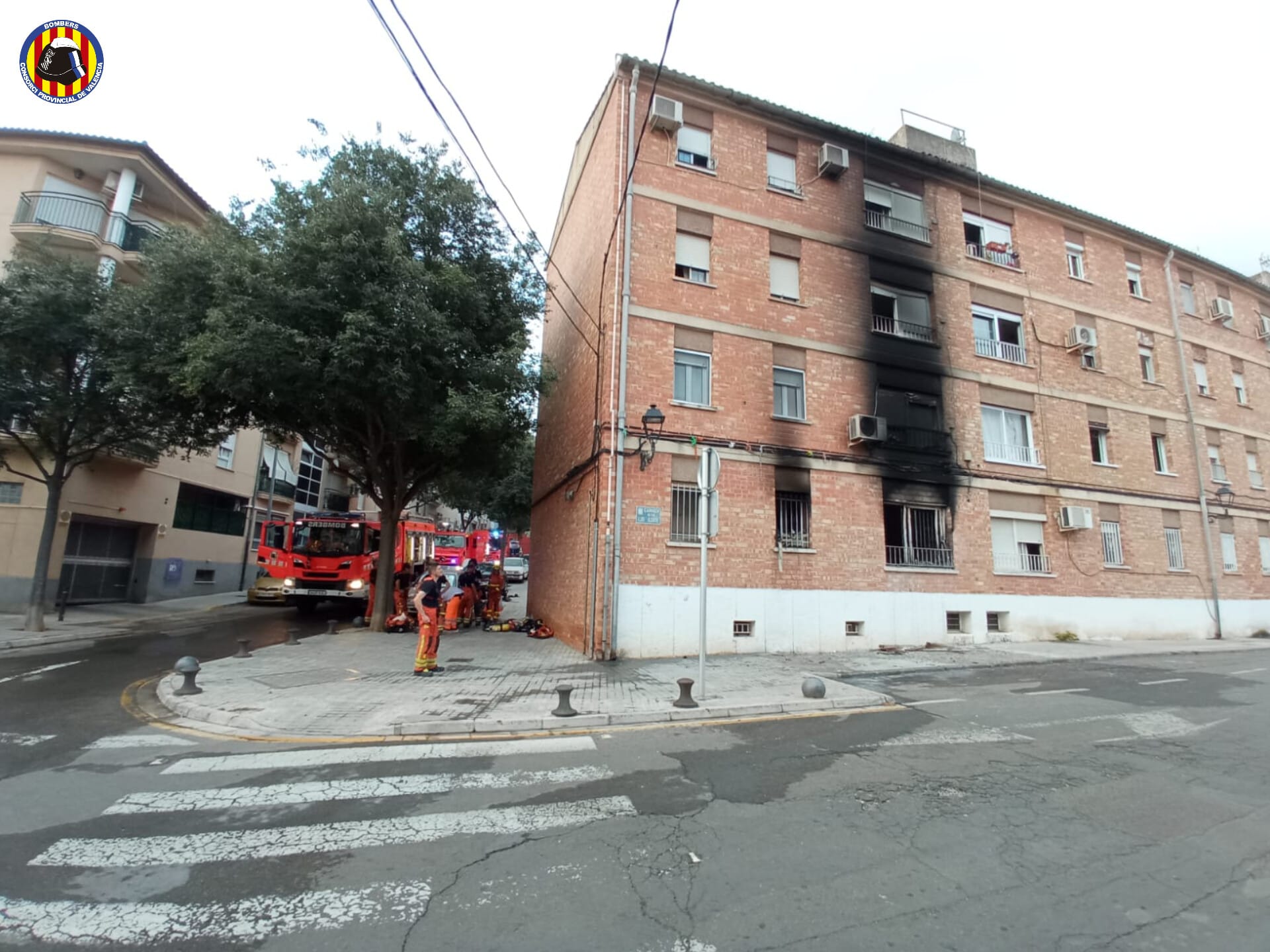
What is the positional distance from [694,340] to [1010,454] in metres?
8.96

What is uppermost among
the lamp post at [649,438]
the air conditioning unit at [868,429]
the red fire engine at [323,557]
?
the air conditioning unit at [868,429]

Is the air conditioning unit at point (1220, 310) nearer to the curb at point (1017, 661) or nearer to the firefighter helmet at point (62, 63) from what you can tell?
the curb at point (1017, 661)

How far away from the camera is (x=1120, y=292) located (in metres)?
18.8

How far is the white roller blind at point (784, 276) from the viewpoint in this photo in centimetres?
1429

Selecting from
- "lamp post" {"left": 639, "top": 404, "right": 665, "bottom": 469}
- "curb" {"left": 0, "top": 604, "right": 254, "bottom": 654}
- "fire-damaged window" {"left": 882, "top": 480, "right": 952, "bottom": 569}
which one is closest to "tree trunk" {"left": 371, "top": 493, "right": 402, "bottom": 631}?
"curb" {"left": 0, "top": 604, "right": 254, "bottom": 654}

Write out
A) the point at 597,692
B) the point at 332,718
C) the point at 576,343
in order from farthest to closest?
the point at 576,343 → the point at 597,692 → the point at 332,718

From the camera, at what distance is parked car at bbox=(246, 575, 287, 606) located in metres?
19.2

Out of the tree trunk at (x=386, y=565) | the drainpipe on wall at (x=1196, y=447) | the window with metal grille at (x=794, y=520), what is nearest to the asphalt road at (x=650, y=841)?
the window with metal grille at (x=794, y=520)

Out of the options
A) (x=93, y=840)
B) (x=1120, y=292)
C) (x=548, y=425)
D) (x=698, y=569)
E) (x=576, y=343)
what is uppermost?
(x=1120, y=292)

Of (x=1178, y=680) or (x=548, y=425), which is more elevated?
(x=548, y=425)

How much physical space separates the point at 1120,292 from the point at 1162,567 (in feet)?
26.9

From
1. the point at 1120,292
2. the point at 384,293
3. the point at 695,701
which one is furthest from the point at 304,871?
the point at 1120,292

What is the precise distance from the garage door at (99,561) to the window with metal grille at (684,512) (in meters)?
18.0

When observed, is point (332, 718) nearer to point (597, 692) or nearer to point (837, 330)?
point (597, 692)
